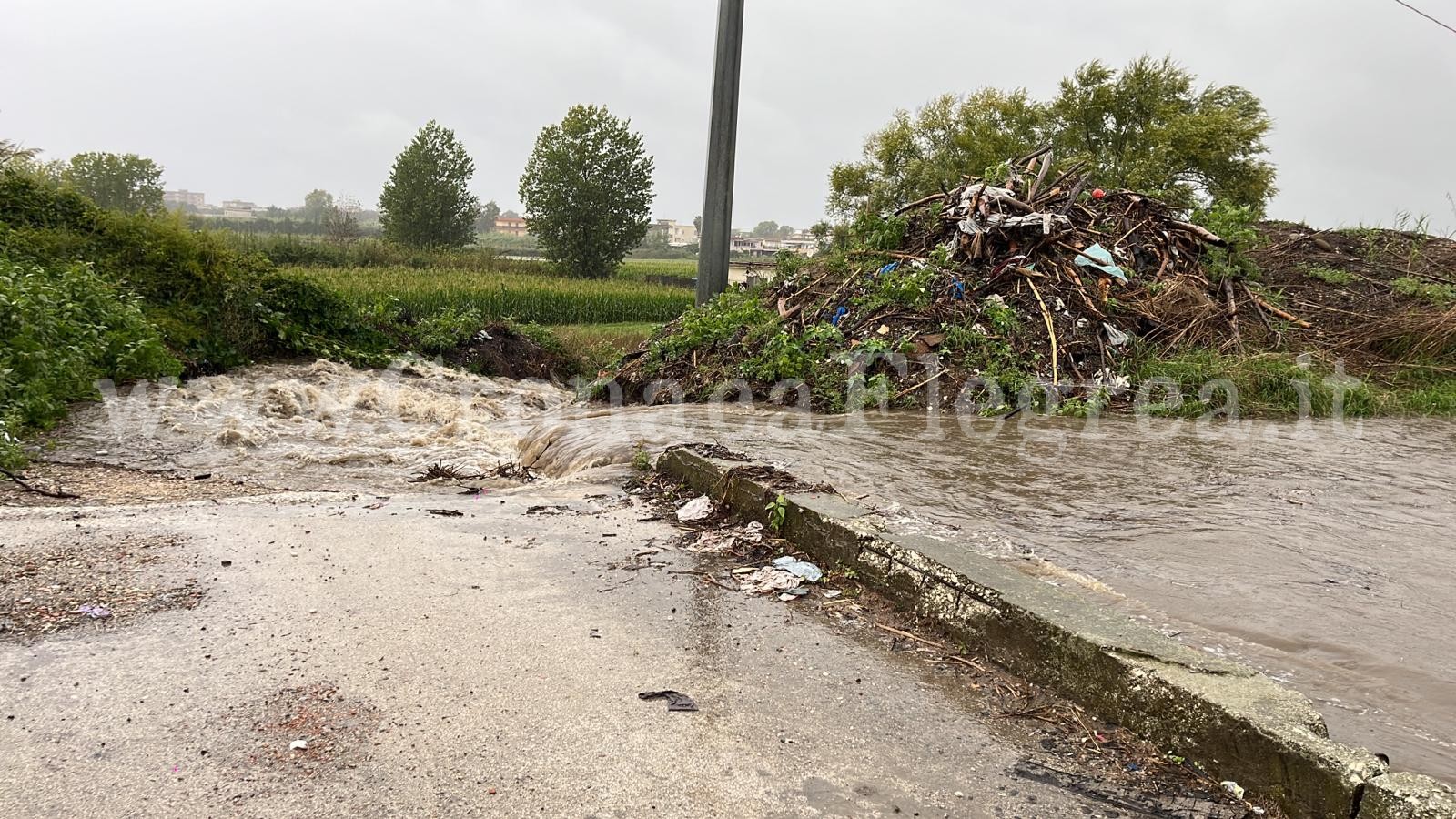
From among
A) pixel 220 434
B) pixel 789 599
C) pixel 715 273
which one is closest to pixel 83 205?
pixel 220 434

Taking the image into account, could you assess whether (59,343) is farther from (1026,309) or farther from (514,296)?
(514,296)

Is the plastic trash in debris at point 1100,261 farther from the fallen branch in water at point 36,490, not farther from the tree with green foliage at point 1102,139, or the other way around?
the tree with green foliage at point 1102,139

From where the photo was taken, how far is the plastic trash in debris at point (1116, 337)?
9109 mm

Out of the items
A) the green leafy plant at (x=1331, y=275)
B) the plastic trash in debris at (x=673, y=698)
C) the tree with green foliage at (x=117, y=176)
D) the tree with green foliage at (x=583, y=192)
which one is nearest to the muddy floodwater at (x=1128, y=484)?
the plastic trash in debris at (x=673, y=698)

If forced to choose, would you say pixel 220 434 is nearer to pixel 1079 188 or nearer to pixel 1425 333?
pixel 1079 188

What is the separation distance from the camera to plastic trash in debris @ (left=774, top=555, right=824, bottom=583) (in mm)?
3843

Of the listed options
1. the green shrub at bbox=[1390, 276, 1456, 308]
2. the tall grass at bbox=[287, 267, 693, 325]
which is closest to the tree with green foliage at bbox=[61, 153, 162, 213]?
the tall grass at bbox=[287, 267, 693, 325]

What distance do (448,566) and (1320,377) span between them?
857cm

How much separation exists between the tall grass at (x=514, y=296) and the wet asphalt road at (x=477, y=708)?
13157 mm

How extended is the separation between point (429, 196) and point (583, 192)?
8.33 m

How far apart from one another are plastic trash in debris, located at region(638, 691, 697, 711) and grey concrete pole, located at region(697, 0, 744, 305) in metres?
9.30

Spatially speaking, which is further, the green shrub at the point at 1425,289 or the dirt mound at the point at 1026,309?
the green shrub at the point at 1425,289

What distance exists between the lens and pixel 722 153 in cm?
1129

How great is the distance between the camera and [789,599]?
3.63 metres
